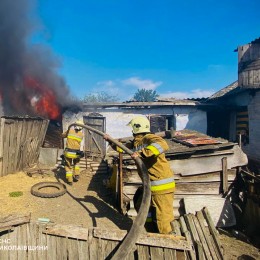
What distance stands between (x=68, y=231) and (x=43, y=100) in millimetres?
10947

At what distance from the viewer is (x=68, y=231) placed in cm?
304

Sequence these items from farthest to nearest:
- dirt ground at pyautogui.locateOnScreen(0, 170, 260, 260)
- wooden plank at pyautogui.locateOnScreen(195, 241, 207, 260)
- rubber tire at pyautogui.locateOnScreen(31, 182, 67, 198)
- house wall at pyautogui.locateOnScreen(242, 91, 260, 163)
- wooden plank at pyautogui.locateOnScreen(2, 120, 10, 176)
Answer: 1. house wall at pyautogui.locateOnScreen(242, 91, 260, 163)
2. wooden plank at pyautogui.locateOnScreen(2, 120, 10, 176)
3. rubber tire at pyautogui.locateOnScreen(31, 182, 67, 198)
4. dirt ground at pyautogui.locateOnScreen(0, 170, 260, 260)
5. wooden plank at pyautogui.locateOnScreen(195, 241, 207, 260)

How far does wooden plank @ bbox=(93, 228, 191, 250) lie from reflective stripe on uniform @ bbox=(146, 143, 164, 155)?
140cm

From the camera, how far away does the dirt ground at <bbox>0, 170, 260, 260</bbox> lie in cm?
537

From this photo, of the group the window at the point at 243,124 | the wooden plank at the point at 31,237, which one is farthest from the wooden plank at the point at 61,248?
the window at the point at 243,124

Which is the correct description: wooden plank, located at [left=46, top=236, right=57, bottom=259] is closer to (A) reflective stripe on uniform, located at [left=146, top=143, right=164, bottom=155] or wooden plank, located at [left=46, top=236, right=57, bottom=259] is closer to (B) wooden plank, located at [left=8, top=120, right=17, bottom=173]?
(A) reflective stripe on uniform, located at [left=146, top=143, right=164, bottom=155]

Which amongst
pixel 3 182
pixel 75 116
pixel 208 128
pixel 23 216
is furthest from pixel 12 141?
pixel 208 128

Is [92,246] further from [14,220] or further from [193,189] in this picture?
[193,189]

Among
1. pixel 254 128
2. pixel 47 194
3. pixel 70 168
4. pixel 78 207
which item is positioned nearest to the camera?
pixel 78 207

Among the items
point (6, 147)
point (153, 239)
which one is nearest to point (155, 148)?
point (153, 239)

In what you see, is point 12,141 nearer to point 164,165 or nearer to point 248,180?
point 164,165

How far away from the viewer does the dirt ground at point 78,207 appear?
537cm

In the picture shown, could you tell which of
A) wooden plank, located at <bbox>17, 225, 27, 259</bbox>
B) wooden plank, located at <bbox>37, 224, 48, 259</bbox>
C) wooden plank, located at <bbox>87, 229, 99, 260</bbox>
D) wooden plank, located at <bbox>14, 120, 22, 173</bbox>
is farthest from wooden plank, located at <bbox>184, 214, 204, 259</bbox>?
wooden plank, located at <bbox>14, 120, 22, 173</bbox>

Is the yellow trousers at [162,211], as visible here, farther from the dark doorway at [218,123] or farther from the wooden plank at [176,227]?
the dark doorway at [218,123]
